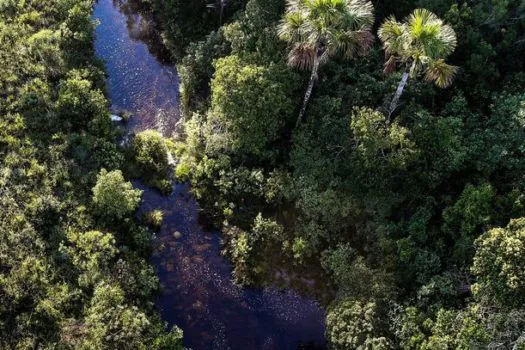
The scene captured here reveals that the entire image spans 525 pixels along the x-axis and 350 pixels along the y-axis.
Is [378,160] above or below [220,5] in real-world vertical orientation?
below

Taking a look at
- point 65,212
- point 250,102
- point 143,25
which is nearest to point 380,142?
point 250,102

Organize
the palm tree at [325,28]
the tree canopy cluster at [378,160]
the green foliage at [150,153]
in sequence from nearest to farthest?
the tree canopy cluster at [378,160]
the palm tree at [325,28]
the green foliage at [150,153]

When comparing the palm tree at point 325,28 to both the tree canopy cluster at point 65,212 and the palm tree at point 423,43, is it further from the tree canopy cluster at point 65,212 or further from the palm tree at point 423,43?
the tree canopy cluster at point 65,212

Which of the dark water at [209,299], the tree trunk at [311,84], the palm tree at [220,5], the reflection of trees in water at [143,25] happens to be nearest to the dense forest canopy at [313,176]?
the tree trunk at [311,84]

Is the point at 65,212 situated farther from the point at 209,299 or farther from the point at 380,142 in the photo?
the point at 380,142

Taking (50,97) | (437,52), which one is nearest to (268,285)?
(437,52)

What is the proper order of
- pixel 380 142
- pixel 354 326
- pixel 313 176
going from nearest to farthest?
pixel 354 326, pixel 380 142, pixel 313 176
